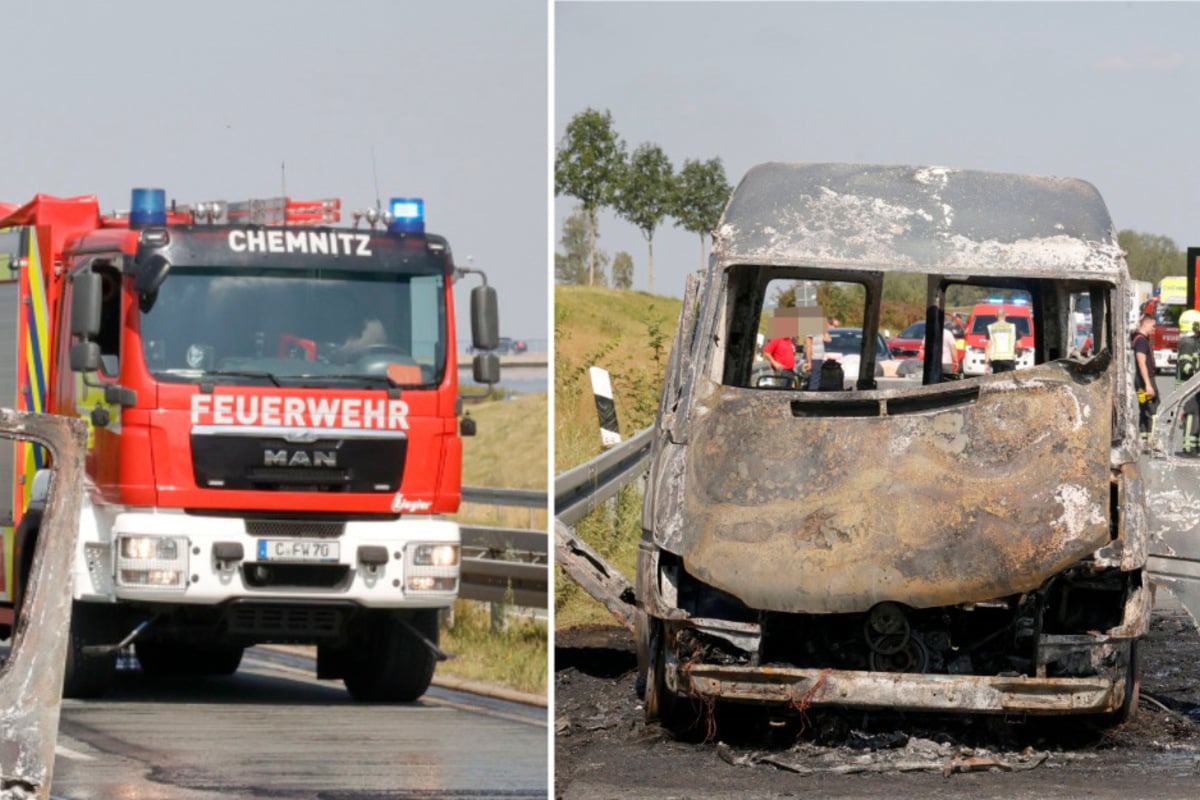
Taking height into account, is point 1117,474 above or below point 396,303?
below

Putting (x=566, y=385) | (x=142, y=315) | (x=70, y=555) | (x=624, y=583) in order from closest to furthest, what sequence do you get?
(x=70, y=555)
(x=624, y=583)
(x=142, y=315)
(x=566, y=385)

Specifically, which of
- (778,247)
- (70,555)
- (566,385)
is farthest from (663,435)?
(566,385)

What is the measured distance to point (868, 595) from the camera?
276 inches

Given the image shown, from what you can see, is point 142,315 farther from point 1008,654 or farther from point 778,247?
point 1008,654

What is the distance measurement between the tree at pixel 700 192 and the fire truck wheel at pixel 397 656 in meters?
3.44

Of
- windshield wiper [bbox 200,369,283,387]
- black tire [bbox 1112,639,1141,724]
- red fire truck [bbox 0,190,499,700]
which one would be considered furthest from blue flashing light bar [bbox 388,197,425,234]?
black tire [bbox 1112,639,1141,724]

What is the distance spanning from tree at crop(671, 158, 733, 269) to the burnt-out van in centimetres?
518

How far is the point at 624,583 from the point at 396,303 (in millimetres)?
3563

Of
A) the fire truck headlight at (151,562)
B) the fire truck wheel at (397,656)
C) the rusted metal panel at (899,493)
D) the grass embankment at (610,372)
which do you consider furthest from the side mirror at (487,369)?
the rusted metal panel at (899,493)

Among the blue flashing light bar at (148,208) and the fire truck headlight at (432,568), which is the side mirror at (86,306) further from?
the fire truck headlight at (432,568)

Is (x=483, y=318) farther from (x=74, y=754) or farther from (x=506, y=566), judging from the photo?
(x=74, y=754)

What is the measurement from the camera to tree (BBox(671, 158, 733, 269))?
557 inches

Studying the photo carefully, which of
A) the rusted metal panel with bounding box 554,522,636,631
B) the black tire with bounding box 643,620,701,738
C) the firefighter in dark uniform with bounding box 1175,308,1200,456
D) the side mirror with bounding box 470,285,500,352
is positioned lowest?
the black tire with bounding box 643,620,701,738

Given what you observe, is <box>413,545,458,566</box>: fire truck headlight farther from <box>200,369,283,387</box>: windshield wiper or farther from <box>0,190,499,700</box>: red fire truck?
<box>200,369,283,387</box>: windshield wiper
